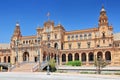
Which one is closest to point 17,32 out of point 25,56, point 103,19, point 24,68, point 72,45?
point 25,56

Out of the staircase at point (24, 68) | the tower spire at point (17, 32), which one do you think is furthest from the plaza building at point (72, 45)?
the staircase at point (24, 68)

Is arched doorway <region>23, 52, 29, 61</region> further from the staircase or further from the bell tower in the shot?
the bell tower

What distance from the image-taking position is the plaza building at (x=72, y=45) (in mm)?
67812

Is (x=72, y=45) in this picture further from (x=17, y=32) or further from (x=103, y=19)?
(x=17, y=32)

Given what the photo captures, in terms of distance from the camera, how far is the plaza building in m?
67.8

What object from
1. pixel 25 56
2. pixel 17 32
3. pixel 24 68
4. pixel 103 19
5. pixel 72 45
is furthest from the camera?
pixel 17 32

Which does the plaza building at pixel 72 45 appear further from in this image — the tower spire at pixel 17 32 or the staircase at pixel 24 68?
the staircase at pixel 24 68

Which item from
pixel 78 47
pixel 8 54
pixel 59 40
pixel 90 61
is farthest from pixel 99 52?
pixel 8 54

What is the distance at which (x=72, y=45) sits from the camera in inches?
3248

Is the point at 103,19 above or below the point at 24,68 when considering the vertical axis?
above

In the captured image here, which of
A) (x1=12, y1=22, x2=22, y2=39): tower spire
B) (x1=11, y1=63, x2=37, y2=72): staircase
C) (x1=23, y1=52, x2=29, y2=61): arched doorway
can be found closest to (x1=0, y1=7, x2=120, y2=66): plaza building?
(x1=23, y1=52, x2=29, y2=61): arched doorway

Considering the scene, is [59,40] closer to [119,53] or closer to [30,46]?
[30,46]

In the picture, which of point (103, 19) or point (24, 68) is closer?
point (24, 68)

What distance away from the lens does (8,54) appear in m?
92.2
